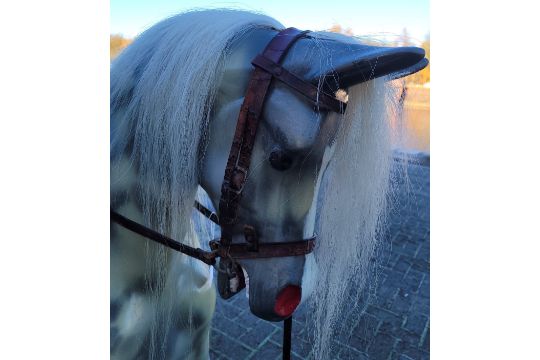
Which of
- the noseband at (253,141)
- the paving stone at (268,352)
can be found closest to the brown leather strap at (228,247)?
the noseband at (253,141)

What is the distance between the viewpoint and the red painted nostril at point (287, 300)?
3.22 feet

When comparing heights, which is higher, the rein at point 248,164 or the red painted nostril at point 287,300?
the rein at point 248,164

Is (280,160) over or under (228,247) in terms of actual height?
over

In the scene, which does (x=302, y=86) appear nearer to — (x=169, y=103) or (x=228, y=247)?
(x=169, y=103)

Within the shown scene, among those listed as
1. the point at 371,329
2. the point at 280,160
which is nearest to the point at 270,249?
the point at 280,160

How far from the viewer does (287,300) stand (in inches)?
39.2

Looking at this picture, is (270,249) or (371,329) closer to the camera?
(270,249)

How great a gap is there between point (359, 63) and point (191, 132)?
1.34ft

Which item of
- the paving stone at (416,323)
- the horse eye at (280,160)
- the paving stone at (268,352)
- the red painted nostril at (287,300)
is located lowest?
the paving stone at (268,352)

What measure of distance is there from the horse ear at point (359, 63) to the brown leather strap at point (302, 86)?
0.02m
